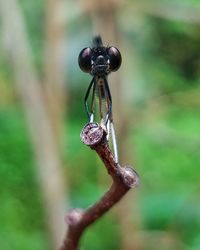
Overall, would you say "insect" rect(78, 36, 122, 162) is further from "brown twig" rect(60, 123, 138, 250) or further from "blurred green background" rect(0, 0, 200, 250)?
"blurred green background" rect(0, 0, 200, 250)

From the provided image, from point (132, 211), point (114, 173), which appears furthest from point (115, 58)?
point (132, 211)

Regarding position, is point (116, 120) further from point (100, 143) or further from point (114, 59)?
point (100, 143)

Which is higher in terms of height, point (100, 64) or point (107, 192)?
point (100, 64)

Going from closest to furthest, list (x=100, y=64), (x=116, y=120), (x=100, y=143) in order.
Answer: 1. (x=100, y=143)
2. (x=100, y=64)
3. (x=116, y=120)

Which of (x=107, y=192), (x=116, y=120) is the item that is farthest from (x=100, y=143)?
(x=116, y=120)

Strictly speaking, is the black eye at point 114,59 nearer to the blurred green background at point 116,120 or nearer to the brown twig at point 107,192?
the brown twig at point 107,192
